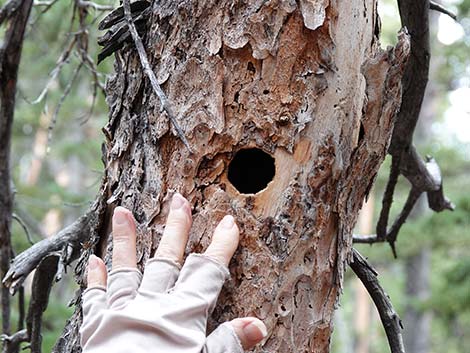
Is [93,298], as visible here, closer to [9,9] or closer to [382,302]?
[382,302]

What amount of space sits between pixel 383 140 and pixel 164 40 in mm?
623

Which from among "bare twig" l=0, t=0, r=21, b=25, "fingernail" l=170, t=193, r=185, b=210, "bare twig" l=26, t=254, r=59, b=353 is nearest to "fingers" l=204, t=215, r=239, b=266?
"fingernail" l=170, t=193, r=185, b=210

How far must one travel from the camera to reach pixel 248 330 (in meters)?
1.47

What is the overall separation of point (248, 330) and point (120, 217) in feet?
1.34

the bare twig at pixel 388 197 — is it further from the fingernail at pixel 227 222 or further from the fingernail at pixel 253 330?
the fingernail at pixel 253 330

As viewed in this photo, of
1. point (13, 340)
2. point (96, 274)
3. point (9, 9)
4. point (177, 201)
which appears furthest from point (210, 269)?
point (9, 9)

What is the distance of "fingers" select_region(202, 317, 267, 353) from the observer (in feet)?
4.74

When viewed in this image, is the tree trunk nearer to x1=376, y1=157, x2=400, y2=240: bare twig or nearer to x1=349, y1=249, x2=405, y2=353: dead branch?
x1=349, y1=249, x2=405, y2=353: dead branch

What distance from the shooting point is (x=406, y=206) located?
3006 mm

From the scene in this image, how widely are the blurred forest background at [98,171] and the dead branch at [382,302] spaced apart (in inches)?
40.8

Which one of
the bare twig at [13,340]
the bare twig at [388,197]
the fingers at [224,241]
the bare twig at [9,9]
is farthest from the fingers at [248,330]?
the bare twig at [9,9]

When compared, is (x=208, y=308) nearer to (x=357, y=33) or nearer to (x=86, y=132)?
(x=357, y=33)

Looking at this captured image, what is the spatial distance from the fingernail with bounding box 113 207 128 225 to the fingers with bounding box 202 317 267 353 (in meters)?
0.34

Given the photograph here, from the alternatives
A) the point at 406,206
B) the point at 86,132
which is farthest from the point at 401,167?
the point at 86,132
